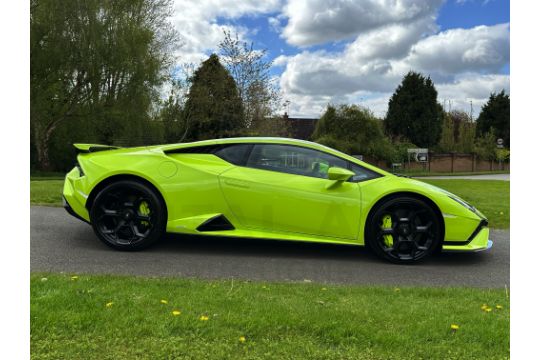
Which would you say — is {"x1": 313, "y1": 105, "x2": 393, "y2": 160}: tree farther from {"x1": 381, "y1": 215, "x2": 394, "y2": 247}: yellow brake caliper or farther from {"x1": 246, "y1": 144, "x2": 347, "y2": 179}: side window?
{"x1": 381, "y1": 215, "x2": 394, "y2": 247}: yellow brake caliper

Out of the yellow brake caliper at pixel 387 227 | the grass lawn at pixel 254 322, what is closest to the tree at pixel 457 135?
the yellow brake caliper at pixel 387 227

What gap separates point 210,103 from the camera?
2356 cm

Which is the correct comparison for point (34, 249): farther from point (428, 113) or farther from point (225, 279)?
point (428, 113)

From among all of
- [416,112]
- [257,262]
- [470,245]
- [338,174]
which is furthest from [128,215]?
[416,112]

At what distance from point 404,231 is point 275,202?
4.60 ft

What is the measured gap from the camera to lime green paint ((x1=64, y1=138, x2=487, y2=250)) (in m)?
4.40

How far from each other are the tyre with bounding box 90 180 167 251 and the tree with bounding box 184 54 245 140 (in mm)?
14246

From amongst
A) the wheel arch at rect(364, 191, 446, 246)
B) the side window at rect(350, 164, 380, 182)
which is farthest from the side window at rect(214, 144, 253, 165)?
the wheel arch at rect(364, 191, 446, 246)

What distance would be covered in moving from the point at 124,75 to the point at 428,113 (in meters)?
27.0

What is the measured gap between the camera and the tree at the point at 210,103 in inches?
786

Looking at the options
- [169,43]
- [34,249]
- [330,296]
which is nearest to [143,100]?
[169,43]

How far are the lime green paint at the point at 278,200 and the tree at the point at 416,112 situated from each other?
3602cm

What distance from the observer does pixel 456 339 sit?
2514 mm

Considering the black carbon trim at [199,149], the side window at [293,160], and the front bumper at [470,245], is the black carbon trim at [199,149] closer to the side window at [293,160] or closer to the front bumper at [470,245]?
→ the side window at [293,160]
